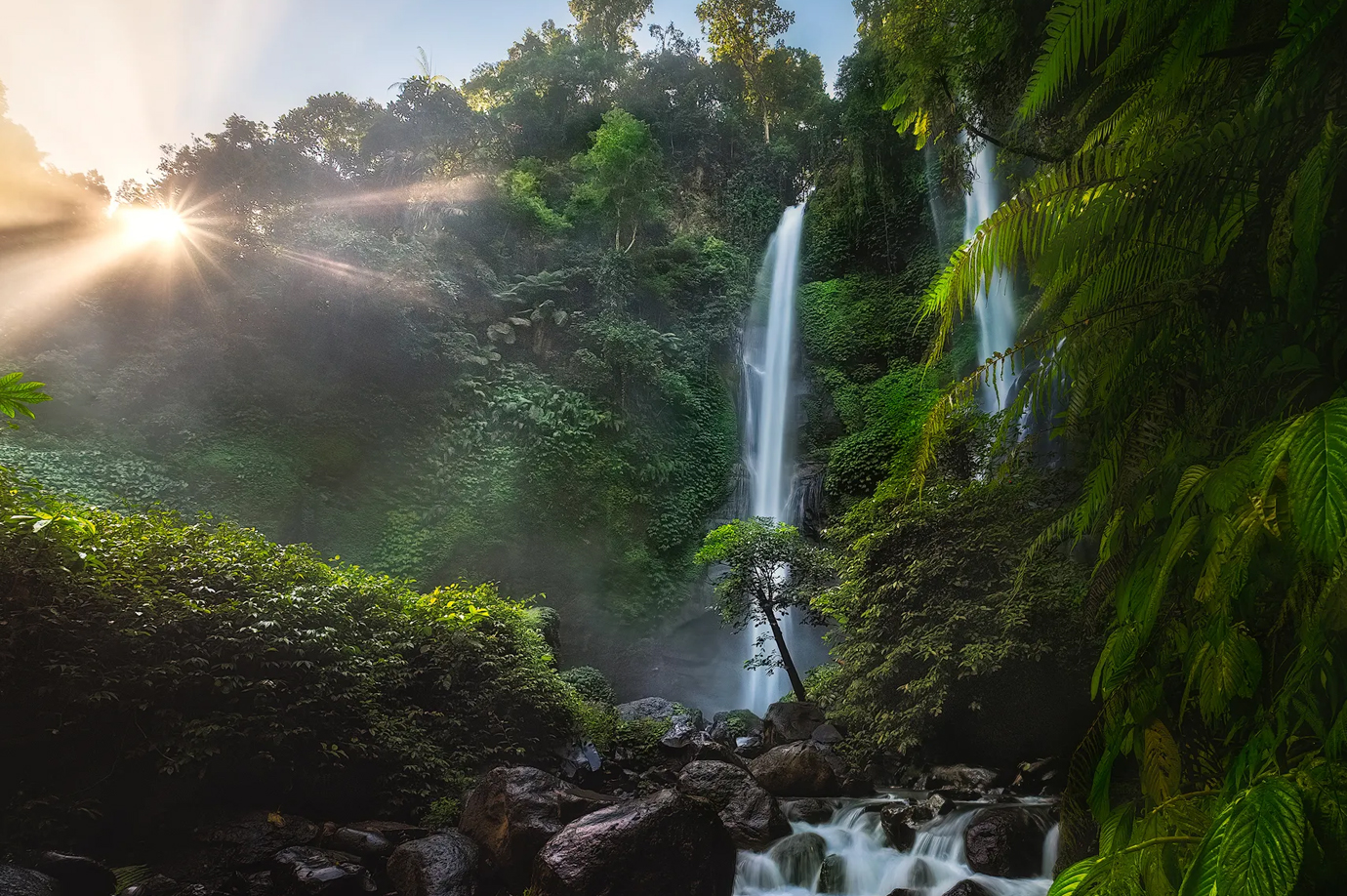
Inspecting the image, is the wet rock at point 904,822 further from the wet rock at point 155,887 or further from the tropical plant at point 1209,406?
the wet rock at point 155,887

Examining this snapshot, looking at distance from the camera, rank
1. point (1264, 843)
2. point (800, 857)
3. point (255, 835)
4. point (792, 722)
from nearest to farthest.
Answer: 1. point (1264, 843)
2. point (255, 835)
3. point (800, 857)
4. point (792, 722)

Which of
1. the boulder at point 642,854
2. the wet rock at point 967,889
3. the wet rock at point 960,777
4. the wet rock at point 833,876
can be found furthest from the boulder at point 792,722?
the boulder at point 642,854

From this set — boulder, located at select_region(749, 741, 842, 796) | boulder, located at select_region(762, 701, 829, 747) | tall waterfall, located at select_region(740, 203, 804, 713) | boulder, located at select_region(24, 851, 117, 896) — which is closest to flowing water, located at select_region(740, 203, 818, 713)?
tall waterfall, located at select_region(740, 203, 804, 713)

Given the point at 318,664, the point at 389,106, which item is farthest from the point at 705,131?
the point at 318,664

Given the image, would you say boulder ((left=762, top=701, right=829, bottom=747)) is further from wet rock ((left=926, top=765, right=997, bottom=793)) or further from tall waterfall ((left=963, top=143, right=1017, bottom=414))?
tall waterfall ((left=963, top=143, right=1017, bottom=414))

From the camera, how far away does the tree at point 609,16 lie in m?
25.6

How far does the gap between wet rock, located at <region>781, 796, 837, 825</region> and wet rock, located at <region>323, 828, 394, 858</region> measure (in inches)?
143

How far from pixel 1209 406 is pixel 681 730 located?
849 centimetres

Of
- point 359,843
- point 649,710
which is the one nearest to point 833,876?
point 359,843

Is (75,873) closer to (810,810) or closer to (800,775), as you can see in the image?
(810,810)

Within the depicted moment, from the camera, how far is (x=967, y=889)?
15.0ft

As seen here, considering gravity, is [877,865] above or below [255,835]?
below

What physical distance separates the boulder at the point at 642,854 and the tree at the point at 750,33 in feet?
76.9

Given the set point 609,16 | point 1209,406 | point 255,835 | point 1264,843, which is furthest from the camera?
point 609,16
